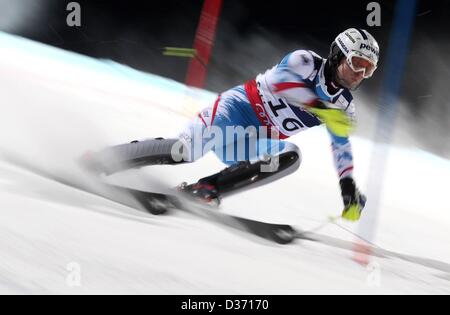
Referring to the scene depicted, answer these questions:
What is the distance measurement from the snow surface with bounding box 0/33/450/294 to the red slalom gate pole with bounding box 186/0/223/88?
0.16m

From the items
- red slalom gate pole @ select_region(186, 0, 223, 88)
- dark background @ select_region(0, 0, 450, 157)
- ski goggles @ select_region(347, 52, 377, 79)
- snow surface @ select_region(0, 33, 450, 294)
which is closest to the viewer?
snow surface @ select_region(0, 33, 450, 294)

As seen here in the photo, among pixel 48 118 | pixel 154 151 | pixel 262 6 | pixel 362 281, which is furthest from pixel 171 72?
pixel 362 281

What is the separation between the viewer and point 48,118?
3.70 m

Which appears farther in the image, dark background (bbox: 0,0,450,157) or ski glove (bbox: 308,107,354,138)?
dark background (bbox: 0,0,450,157)

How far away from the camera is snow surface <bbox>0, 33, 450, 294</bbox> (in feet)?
6.24

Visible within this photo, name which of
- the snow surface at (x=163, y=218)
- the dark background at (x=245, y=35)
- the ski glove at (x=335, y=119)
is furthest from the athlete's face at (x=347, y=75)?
the dark background at (x=245, y=35)

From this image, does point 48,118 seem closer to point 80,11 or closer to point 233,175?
point 233,175

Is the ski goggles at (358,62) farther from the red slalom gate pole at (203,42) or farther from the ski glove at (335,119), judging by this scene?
the red slalom gate pole at (203,42)

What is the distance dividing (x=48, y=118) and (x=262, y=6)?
7.59 feet

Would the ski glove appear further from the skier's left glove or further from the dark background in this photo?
the dark background

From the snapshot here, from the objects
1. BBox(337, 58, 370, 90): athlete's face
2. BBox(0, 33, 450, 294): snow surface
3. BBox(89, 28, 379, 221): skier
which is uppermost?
BBox(337, 58, 370, 90): athlete's face

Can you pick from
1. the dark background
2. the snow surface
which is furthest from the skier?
the dark background

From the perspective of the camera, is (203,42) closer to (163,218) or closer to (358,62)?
(358,62)
